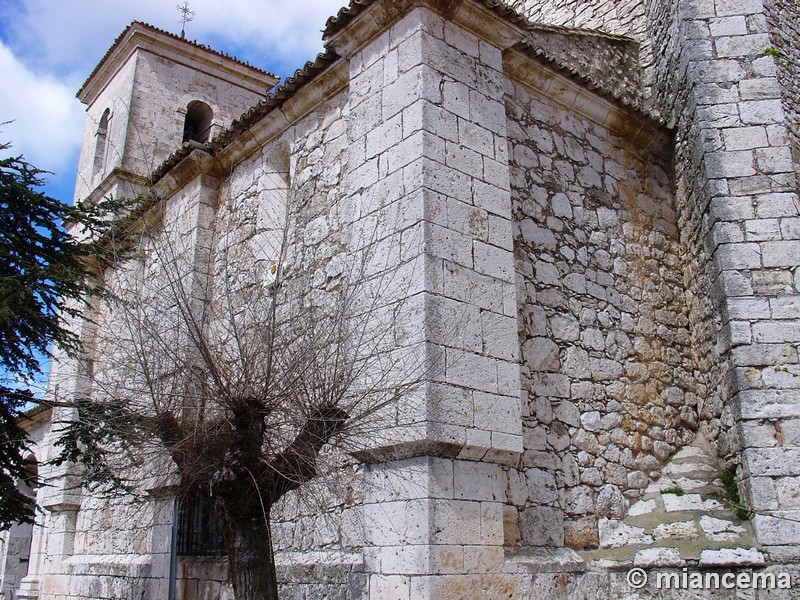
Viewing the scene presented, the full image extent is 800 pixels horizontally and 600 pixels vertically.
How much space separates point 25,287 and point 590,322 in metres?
5.67

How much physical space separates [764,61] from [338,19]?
3.83 metres

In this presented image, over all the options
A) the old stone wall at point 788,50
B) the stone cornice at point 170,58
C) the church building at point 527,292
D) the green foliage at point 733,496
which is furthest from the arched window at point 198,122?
the green foliage at point 733,496

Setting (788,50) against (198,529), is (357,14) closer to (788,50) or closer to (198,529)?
(788,50)

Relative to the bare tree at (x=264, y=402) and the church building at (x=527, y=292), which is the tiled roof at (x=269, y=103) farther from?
the bare tree at (x=264, y=402)

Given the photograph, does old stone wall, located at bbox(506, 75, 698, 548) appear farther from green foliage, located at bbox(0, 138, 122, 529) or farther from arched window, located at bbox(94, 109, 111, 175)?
arched window, located at bbox(94, 109, 111, 175)

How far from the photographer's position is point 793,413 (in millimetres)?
5770

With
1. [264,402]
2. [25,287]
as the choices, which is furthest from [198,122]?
[264,402]

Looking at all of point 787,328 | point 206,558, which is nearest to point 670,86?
point 787,328

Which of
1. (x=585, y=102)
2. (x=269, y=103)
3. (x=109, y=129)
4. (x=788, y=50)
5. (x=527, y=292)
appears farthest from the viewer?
(x=109, y=129)

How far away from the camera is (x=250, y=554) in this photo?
4609 millimetres

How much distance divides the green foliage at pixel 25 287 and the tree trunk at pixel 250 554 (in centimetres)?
389

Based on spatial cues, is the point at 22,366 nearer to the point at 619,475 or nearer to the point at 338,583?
the point at 338,583

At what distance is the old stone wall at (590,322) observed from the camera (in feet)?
18.8

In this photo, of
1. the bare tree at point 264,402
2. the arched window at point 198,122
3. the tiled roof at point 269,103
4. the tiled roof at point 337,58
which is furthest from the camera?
the arched window at point 198,122
